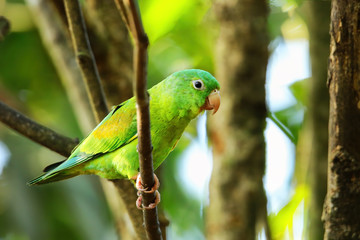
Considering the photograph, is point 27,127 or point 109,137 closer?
point 27,127

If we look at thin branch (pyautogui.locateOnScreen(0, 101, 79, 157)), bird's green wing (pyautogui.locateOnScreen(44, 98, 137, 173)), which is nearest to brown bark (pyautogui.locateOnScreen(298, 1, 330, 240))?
bird's green wing (pyautogui.locateOnScreen(44, 98, 137, 173))

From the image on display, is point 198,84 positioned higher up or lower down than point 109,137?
higher up

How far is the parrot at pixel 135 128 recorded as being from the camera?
120 inches

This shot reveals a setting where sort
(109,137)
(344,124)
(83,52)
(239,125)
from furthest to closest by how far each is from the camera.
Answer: (239,125) < (109,137) < (83,52) < (344,124)

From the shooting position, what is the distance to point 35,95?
6.02 metres

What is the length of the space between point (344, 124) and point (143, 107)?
4.26 feet

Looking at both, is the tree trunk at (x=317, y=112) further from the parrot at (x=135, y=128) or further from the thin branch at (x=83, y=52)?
the thin branch at (x=83, y=52)

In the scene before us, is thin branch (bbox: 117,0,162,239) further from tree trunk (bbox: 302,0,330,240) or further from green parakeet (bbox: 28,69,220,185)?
tree trunk (bbox: 302,0,330,240)

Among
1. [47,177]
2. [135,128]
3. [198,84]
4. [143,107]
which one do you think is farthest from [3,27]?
[143,107]

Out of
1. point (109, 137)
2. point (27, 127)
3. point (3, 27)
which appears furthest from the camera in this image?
point (3, 27)

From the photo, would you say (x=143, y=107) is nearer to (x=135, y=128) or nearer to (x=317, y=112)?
(x=135, y=128)

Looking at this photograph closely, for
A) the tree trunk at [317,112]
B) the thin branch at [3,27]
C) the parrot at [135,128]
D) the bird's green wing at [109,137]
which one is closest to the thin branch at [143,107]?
the parrot at [135,128]

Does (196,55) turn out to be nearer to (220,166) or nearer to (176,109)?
(220,166)

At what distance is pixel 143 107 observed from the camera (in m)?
1.88
